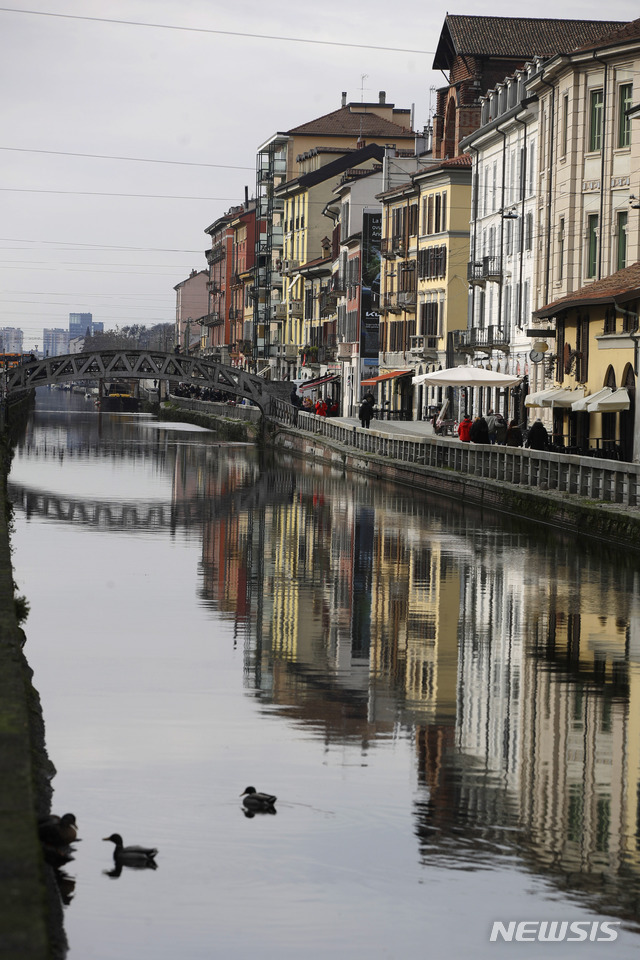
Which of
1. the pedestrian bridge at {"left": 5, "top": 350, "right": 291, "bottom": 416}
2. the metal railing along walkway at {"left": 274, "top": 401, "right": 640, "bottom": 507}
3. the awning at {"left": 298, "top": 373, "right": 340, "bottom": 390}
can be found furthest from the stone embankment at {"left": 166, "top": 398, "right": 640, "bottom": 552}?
the awning at {"left": 298, "top": 373, "right": 340, "bottom": 390}

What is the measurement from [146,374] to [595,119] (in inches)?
1899

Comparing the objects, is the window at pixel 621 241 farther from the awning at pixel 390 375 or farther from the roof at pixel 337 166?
Answer: the roof at pixel 337 166

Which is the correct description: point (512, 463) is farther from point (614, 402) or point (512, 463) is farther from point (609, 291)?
point (609, 291)

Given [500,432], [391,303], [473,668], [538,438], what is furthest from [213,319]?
[473,668]

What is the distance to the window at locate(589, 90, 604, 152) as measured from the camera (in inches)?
1930

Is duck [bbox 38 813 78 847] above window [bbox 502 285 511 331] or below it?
below

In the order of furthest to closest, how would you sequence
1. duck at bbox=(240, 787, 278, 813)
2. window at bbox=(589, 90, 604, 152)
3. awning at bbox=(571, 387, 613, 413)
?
window at bbox=(589, 90, 604, 152) < awning at bbox=(571, 387, 613, 413) < duck at bbox=(240, 787, 278, 813)

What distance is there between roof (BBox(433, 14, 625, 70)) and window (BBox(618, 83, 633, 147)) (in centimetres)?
2422

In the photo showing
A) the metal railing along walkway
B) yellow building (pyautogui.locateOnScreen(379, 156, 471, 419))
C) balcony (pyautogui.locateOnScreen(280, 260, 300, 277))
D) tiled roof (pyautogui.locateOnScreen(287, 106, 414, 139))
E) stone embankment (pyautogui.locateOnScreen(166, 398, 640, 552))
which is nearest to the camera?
stone embankment (pyautogui.locateOnScreen(166, 398, 640, 552))

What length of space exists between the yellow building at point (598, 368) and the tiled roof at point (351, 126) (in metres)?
69.1

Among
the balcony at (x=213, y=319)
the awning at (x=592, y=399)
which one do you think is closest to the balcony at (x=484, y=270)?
the awning at (x=592, y=399)

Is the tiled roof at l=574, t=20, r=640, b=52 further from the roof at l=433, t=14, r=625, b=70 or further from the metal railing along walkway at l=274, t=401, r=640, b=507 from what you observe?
the roof at l=433, t=14, r=625, b=70

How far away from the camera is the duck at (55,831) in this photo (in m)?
8.49

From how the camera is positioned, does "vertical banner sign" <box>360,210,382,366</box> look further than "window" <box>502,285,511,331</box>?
Yes
